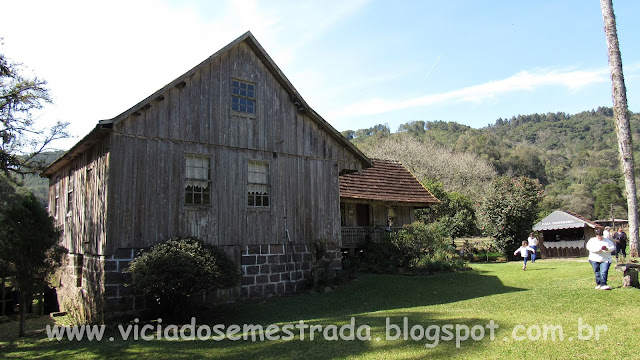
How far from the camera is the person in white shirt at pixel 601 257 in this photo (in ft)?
38.1

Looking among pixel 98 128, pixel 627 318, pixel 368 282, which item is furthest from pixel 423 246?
pixel 98 128

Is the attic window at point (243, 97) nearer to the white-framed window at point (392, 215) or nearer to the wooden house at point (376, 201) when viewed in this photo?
the wooden house at point (376, 201)

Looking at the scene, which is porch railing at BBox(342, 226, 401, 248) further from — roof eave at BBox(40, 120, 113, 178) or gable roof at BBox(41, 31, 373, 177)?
roof eave at BBox(40, 120, 113, 178)

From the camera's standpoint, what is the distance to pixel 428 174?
1987 inches

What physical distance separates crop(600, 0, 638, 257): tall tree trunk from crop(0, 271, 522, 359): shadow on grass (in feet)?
15.7

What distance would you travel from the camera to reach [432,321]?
9.07 meters

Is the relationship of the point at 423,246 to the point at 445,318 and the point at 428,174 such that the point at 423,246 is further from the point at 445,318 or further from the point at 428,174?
the point at 428,174

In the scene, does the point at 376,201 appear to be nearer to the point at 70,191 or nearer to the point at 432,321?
the point at 432,321

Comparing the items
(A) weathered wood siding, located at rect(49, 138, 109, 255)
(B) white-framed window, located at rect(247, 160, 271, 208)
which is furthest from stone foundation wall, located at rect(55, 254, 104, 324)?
(B) white-framed window, located at rect(247, 160, 271, 208)

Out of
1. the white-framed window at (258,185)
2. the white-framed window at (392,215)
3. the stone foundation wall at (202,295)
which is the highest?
the white-framed window at (258,185)

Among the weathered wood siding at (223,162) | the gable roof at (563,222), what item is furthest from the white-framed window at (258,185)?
the gable roof at (563,222)

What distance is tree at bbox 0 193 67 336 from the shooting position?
10.4 m

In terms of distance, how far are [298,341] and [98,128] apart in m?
7.75

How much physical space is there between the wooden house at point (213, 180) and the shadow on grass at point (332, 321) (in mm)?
1683
